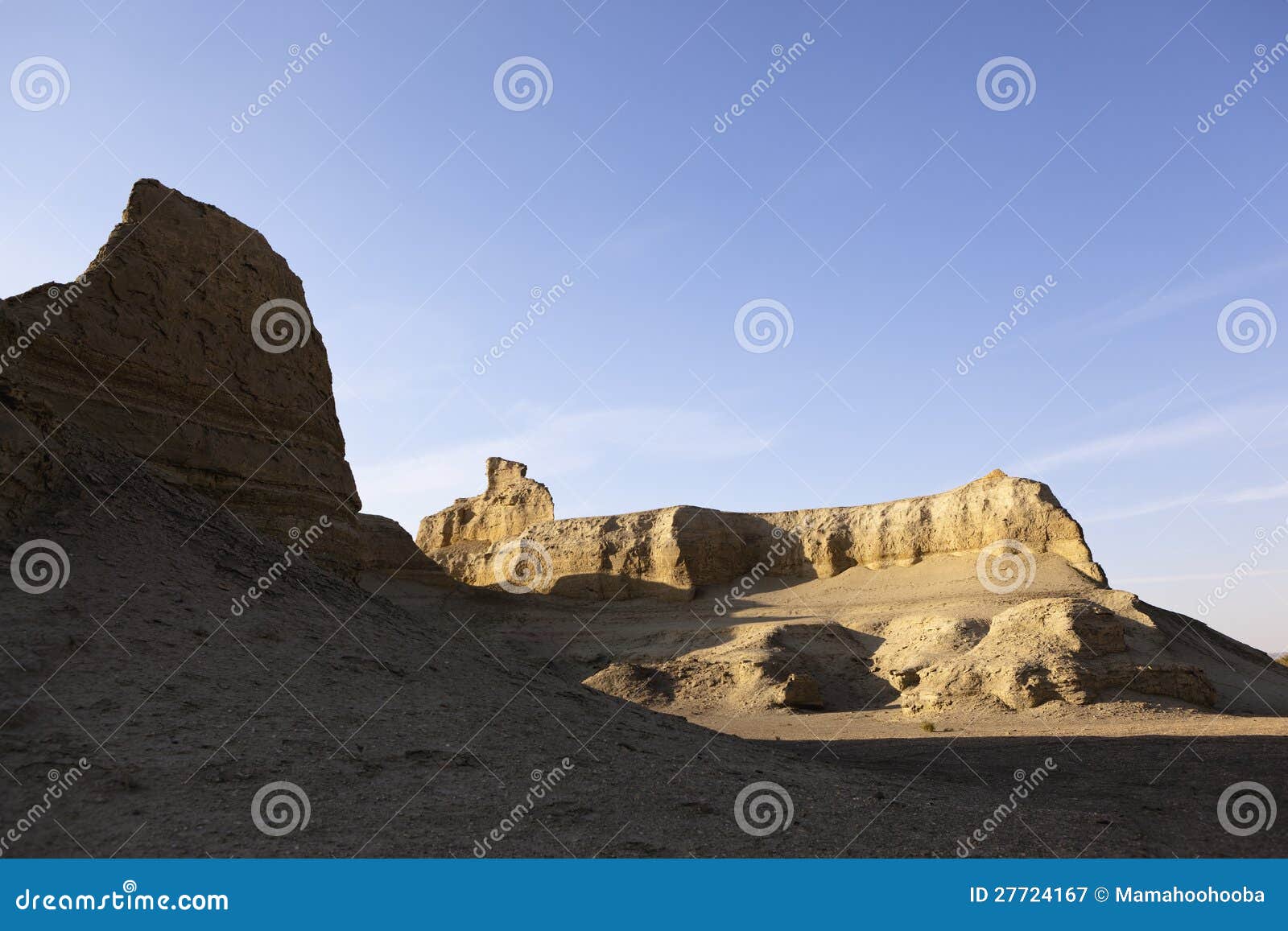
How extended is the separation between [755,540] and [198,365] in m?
29.7

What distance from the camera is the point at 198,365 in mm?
14953

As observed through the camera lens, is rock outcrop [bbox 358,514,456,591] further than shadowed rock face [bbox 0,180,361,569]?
Yes

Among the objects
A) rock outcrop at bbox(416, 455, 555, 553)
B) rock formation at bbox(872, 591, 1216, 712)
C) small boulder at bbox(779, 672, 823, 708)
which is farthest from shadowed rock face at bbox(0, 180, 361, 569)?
rock outcrop at bbox(416, 455, 555, 553)

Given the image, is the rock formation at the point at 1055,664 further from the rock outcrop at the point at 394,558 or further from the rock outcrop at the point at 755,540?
the rock outcrop at the point at 394,558

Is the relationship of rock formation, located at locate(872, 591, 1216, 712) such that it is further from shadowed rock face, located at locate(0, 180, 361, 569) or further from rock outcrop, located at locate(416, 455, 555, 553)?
rock outcrop, located at locate(416, 455, 555, 553)

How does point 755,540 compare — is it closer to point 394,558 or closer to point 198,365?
point 394,558

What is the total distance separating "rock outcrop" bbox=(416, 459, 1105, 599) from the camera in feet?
111

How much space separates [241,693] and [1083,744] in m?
12.7

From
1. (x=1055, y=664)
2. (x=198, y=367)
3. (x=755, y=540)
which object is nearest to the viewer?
(x=198, y=367)

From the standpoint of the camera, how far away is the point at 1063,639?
20.7 metres

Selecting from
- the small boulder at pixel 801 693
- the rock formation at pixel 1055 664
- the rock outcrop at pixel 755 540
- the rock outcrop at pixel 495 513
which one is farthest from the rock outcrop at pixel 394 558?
the rock formation at pixel 1055 664

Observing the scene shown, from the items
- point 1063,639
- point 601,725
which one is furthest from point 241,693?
point 1063,639

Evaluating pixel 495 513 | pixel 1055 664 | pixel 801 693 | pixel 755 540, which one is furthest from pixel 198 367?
pixel 495 513

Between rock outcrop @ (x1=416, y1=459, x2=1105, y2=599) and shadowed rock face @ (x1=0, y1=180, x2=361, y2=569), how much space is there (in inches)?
885
